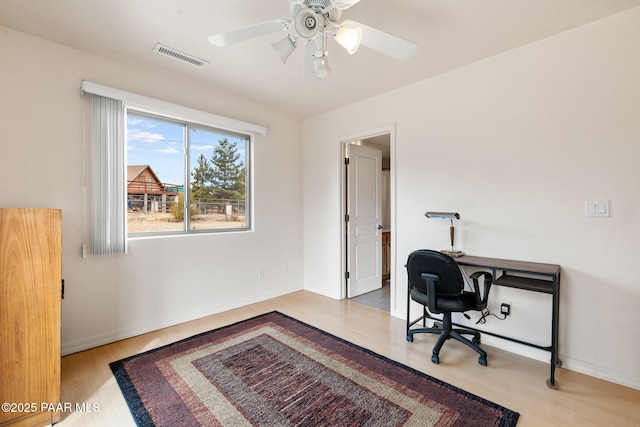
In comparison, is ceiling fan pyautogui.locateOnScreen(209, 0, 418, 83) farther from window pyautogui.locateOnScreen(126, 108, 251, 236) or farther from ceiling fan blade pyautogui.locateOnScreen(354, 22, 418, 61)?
window pyautogui.locateOnScreen(126, 108, 251, 236)

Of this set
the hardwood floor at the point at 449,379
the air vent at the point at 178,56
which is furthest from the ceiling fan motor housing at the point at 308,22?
the hardwood floor at the point at 449,379

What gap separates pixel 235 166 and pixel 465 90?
2.68 m

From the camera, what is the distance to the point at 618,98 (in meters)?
2.02

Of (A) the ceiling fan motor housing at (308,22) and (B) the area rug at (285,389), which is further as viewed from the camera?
(B) the area rug at (285,389)

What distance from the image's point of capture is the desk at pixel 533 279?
200 centimetres

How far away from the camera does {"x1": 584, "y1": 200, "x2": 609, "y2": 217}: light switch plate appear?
207 centimetres

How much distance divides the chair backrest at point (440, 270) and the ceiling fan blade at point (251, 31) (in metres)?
1.83

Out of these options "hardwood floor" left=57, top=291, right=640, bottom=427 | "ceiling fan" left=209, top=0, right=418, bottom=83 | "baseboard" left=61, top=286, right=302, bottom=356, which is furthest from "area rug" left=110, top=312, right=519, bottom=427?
"ceiling fan" left=209, top=0, right=418, bottom=83

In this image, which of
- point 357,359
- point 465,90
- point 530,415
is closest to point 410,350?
point 357,359

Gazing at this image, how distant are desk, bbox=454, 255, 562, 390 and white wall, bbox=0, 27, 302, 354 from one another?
2.51 m

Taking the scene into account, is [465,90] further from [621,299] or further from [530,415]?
[530,415]

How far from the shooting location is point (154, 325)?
289 cm

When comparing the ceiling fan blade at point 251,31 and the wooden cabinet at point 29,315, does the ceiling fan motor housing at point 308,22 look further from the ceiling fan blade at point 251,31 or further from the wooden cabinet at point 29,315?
the wooden cabinet at point 29,315

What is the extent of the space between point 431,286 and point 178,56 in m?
2.93
